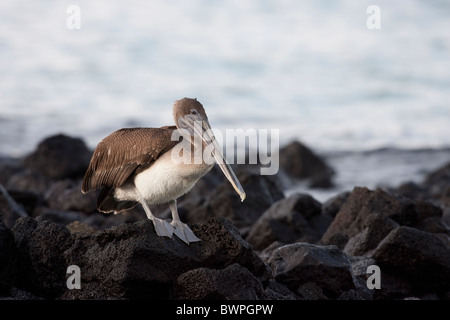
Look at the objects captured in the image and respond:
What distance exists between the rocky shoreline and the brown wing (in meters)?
0.47

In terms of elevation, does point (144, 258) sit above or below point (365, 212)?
above

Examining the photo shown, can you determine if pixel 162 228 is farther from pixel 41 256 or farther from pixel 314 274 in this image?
pixel 314 274

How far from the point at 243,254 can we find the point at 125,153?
1246 millimetres

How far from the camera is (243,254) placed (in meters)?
6.15

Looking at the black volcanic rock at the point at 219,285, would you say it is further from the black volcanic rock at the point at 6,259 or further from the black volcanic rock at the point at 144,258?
the black volcanic rock at the point at 6,259

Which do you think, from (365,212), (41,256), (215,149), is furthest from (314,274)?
(365,212)

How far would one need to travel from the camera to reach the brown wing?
6252mm

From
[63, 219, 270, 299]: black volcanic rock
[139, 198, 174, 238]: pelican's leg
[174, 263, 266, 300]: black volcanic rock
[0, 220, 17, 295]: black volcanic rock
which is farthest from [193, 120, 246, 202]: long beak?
[0, 220, 17, 295]: black volcanic rock

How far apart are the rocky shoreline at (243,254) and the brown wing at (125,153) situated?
0.47 metres

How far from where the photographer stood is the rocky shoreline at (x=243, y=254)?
580 centimetres

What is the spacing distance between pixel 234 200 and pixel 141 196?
5141 millimetres

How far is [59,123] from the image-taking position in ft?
98.4

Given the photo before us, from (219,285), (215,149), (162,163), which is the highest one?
(215,149)

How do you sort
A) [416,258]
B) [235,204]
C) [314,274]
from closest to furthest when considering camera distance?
[314,274] → [416,258] → [235,204]
